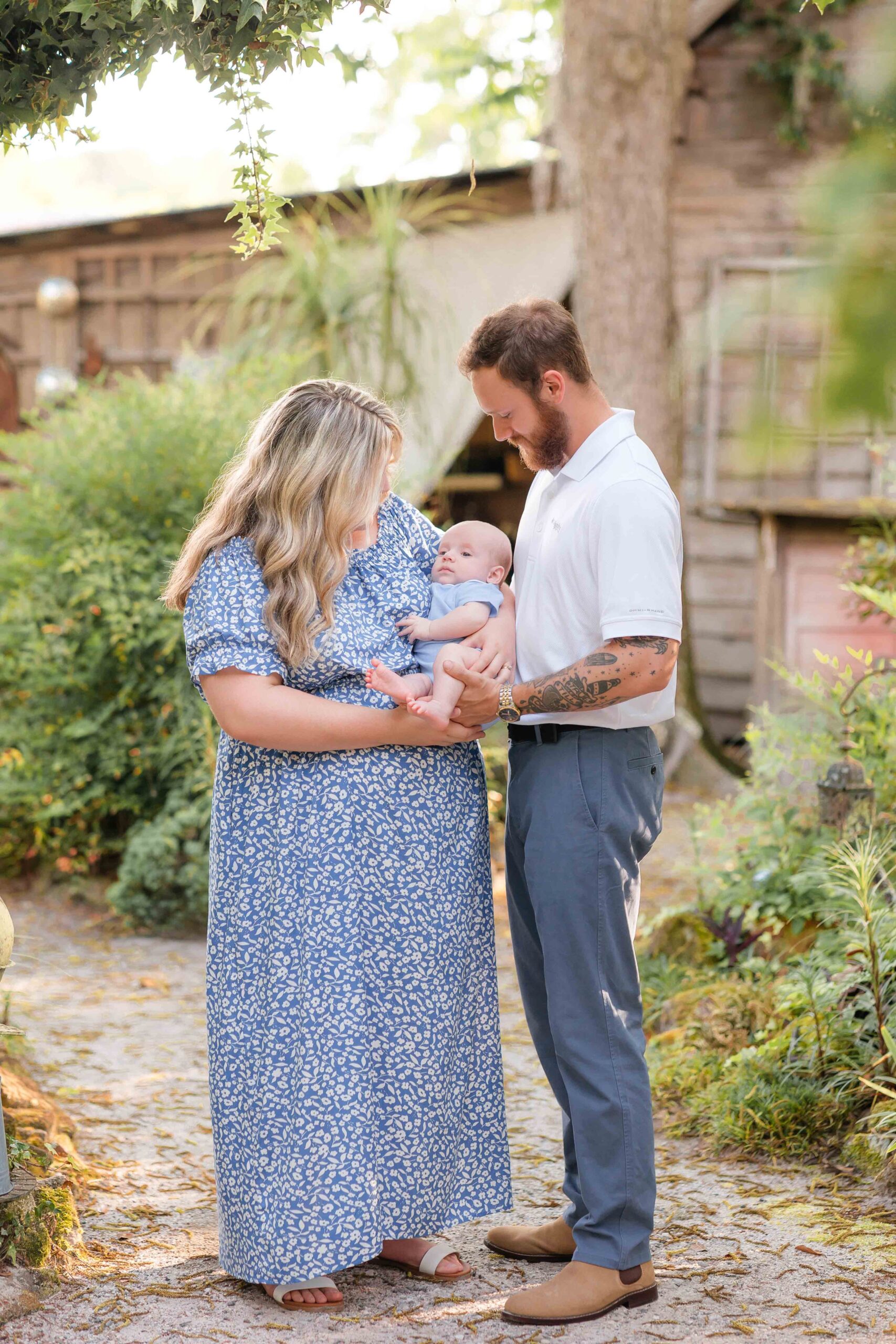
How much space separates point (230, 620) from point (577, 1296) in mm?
1406

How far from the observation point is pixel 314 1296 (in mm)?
2414

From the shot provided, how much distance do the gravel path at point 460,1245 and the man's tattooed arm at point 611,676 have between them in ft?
3.82

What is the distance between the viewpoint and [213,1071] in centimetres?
243

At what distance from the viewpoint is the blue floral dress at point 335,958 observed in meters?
2.32

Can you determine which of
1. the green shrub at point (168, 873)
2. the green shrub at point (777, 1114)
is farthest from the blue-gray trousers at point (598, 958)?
the green shrub at point (168, 873)

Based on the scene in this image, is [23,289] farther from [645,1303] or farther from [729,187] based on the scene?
→ [645,1303]

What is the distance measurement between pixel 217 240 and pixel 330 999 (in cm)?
720

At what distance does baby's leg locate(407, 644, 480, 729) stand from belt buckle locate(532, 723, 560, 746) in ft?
0.58

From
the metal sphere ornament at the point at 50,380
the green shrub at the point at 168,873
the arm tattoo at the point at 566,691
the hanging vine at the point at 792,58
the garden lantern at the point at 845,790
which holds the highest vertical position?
the hanging vine at the point at 792,58

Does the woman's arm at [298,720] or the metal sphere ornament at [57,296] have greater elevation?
the metal sphere ornament at [57,296]

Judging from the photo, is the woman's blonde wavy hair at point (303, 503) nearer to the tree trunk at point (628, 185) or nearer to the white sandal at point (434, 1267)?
the white sandal at point (434, 1267)

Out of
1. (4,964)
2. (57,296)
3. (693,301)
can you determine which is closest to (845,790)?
(4,964)

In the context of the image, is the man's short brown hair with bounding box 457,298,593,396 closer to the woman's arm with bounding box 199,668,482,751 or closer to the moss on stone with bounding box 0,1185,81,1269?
the woman's arm with bounding box 199,668,482,751

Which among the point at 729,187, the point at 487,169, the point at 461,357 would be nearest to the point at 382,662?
the point at 461,357
